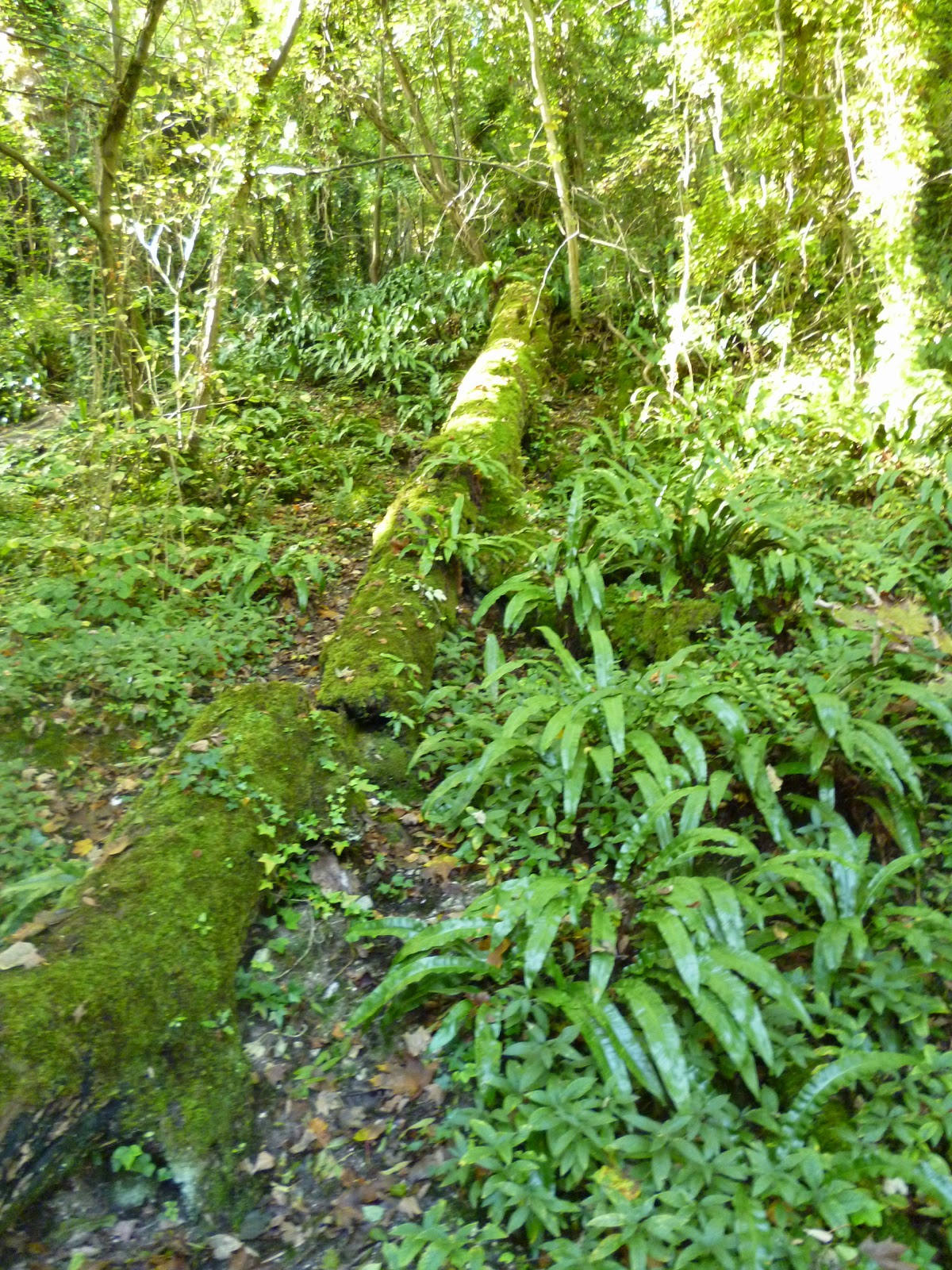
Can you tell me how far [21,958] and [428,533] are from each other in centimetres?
352

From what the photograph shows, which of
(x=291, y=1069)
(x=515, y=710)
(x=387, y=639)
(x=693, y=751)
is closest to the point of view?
(x=291, y=1069)

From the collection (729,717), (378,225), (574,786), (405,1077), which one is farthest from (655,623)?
(378,225)

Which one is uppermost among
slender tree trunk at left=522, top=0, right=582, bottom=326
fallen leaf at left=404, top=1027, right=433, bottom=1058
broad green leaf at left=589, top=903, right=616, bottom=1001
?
slender tree trunk at left=522, top=0, right=582, bottom=326

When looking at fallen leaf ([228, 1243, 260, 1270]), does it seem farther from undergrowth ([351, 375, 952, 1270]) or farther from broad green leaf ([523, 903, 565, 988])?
broad green leaf ([523, 903, 565, 988])

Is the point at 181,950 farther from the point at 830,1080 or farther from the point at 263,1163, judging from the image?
the point at 830,1080

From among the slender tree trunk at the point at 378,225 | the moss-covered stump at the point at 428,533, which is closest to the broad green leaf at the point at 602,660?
the moss-covered stump at the point at 428,533

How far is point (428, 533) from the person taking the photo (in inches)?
214

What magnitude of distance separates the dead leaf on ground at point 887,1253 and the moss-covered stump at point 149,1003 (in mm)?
1880

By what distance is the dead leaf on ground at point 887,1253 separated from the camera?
228cm

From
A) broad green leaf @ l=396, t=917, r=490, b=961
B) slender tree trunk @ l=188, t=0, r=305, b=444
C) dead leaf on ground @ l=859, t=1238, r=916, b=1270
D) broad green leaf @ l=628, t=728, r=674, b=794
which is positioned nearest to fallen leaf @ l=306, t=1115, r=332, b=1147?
broad green leaf @ l=396, t=917, r=490, b=961

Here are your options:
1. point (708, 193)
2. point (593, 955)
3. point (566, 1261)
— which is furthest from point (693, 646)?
point (708, 193)

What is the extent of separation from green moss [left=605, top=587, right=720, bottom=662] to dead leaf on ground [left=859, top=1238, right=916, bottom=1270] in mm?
2833

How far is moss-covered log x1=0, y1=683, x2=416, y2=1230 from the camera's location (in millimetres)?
2295

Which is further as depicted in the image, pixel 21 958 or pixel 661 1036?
pixel 661 1036
